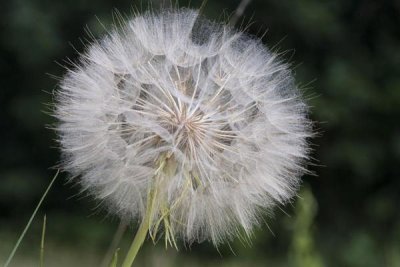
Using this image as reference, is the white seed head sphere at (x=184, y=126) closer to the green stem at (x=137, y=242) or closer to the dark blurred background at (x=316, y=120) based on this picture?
the green stem at (x=137, y=242)

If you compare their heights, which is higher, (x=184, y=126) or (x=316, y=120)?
(x=184, y=126)

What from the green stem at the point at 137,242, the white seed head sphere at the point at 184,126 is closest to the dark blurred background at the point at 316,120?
the white seed head sphere at the point at 184,126

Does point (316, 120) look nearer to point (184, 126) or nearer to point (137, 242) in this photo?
point (184, 126)

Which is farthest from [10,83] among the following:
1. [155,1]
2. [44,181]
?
[155,1]

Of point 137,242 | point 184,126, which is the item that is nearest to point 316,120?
point 184,126

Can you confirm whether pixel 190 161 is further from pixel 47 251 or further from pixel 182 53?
pixel 47 251

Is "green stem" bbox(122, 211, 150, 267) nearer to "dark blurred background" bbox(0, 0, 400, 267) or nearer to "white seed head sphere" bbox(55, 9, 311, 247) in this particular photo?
"white seed head sphere" bbox(55, 9, 311, 247)

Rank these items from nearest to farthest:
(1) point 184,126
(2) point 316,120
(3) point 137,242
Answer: (3) point 137,242, (1) point 184,126, (2) point 316,120
